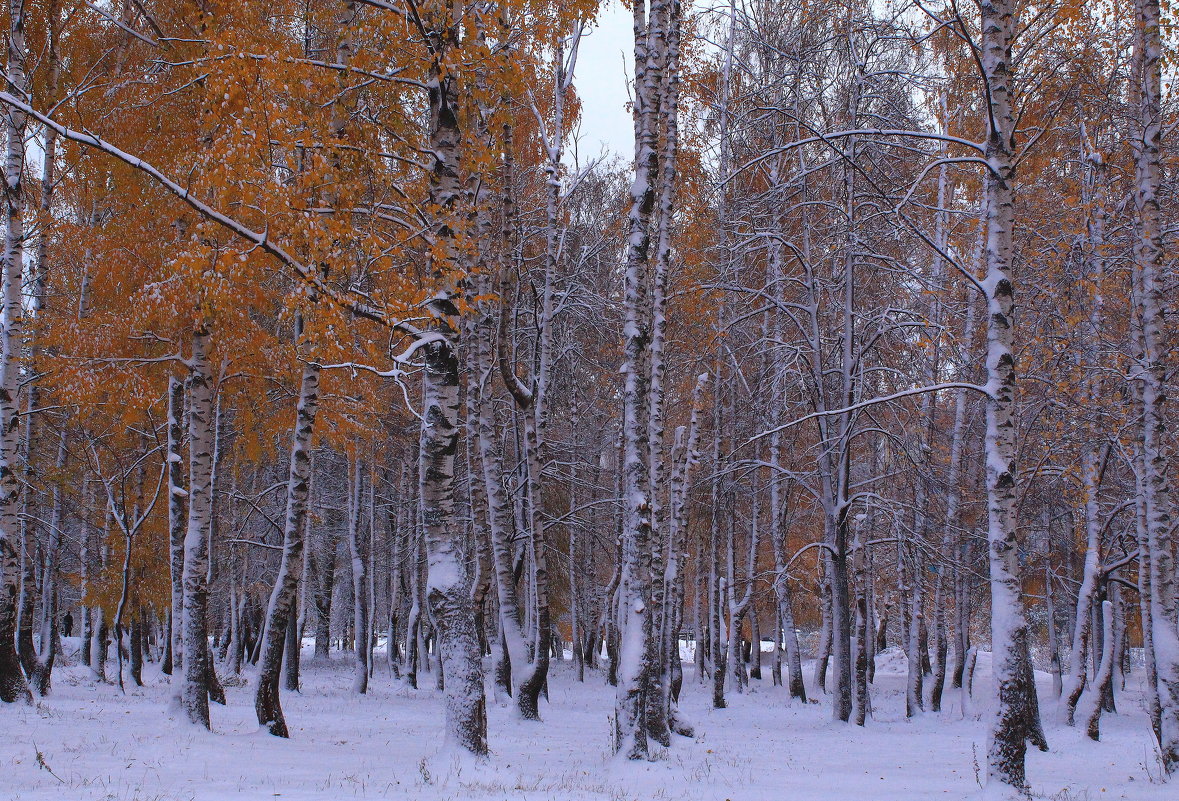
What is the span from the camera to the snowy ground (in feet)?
22.6

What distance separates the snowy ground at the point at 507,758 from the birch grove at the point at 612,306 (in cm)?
46

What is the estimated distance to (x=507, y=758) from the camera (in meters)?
9.51

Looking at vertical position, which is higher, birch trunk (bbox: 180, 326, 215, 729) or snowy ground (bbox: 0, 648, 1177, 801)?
birch trunk (bbox: 180, 326, 215, 729)

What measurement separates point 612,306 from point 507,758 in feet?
30.8

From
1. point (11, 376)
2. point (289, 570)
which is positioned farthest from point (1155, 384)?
point (11, 376)

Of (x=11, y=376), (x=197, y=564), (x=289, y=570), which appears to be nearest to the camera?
(x=197, y=564)

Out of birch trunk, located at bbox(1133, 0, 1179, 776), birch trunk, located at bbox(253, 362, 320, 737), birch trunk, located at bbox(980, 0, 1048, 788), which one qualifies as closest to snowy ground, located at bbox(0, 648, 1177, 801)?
birch trunk, located at bbox(253, 362, 320, 737)

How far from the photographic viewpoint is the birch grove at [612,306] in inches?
314

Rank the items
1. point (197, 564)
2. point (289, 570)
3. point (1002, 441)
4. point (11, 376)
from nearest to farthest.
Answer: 1. point (1002, 441)
2. point (197, 564)
3. point (289, 570)
4. point (11, 376)

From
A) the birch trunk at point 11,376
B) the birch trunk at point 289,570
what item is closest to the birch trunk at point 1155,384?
the birch trunk at point 289,570

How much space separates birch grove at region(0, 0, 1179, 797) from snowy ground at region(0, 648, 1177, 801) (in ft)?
1.52

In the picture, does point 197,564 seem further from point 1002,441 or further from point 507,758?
point 1002,441

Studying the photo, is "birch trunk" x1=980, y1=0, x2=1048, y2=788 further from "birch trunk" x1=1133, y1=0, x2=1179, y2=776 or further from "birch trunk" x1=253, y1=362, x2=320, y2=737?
Result: "birch trunk" x1=253, y1=362, x2=320, y2=737

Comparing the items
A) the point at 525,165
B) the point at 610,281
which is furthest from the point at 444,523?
the point at 610,281
